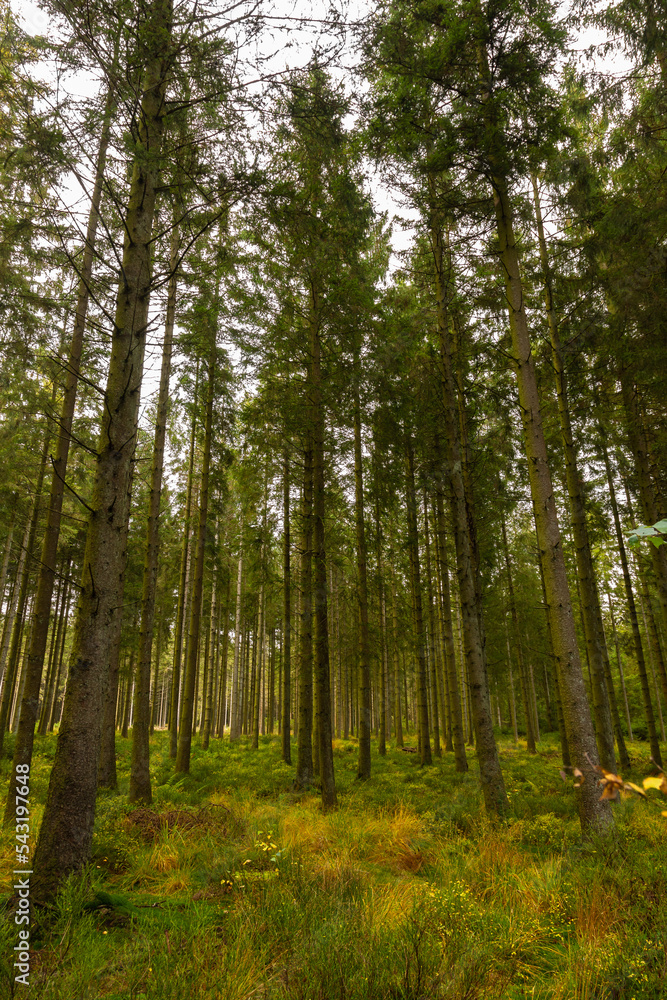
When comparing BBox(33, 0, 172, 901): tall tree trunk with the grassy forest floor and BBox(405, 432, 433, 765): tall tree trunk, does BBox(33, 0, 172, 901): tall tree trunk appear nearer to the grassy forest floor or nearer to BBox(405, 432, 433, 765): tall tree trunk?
the grassy forest floor

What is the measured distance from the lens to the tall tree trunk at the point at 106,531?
12.6 ft

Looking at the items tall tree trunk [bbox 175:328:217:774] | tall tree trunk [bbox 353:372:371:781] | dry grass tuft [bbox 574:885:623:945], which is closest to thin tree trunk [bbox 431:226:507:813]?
tall tree trunk [bbox 353:372:371:781]

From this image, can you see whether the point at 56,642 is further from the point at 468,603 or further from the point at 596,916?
the point at 596,916

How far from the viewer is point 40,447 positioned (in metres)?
10.6

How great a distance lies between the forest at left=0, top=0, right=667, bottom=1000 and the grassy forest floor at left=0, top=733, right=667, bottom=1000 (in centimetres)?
3

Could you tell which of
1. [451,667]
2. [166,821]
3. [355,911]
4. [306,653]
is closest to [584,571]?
[451,667]

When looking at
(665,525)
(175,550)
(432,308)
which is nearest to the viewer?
(665,525)

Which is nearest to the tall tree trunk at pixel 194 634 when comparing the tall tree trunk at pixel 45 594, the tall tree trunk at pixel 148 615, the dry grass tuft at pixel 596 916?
the tall tree trunk at pixel 148 615

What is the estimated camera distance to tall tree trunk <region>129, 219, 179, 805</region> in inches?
332

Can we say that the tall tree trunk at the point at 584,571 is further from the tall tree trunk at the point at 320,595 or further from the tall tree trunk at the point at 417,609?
the tall tree trunk at the point at 320,595

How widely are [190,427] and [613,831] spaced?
14117 mm

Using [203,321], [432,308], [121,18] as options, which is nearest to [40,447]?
[203,321]

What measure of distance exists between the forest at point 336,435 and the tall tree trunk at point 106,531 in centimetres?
3

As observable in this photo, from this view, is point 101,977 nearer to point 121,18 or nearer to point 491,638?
point 121,18
